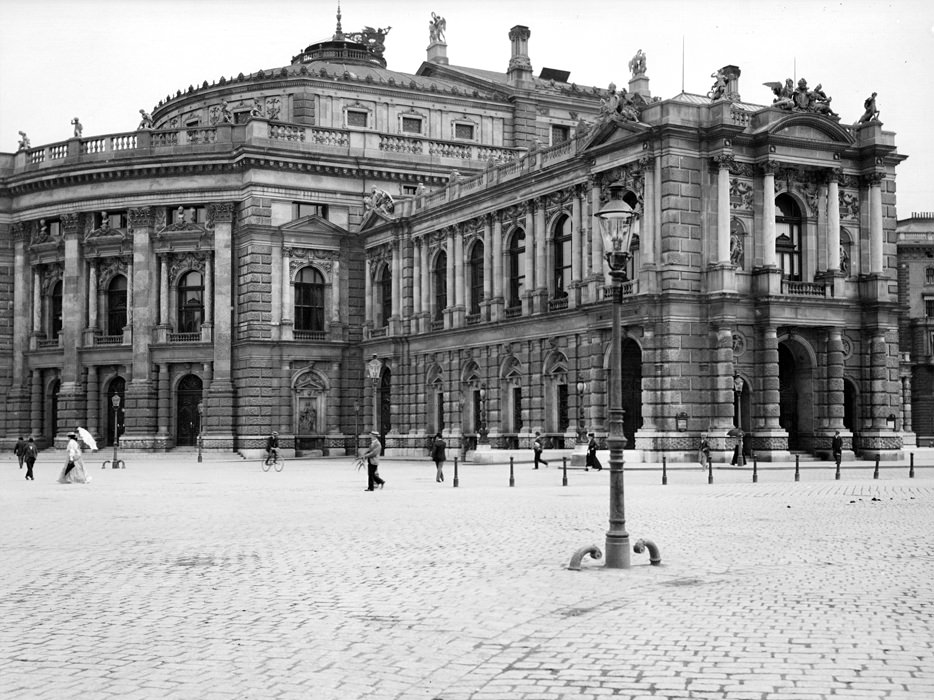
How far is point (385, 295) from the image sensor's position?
68.1m

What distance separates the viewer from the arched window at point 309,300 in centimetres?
6738

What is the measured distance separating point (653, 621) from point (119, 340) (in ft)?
200

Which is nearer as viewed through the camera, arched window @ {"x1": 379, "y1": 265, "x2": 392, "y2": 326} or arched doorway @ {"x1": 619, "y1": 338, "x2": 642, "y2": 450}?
arched doorway @ {"x1": 619, "y1": 338, "x2": 642, "y2": 450}

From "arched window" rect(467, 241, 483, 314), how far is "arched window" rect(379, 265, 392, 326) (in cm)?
784

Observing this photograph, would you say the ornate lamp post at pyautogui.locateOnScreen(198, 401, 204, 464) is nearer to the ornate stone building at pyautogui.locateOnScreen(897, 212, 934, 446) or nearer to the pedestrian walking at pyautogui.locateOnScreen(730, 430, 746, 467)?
the pedestrian walking at pyautogui.locateOnScreen(730, 430, 746, 467)

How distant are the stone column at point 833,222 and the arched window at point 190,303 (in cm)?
3475

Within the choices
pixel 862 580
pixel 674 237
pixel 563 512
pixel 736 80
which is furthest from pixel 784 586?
pixel 736 80

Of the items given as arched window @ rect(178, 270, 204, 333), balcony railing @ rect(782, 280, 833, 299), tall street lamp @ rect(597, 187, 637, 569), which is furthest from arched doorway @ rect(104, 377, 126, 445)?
tall street lamp @ rect(597, 187, 637, 569)

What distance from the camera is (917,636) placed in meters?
11.3

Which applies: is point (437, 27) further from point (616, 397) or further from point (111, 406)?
point (616, 397)

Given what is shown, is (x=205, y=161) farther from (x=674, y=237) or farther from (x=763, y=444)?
(x=763, y=444)

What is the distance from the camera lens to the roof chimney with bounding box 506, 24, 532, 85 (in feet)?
257

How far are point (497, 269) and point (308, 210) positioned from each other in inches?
572

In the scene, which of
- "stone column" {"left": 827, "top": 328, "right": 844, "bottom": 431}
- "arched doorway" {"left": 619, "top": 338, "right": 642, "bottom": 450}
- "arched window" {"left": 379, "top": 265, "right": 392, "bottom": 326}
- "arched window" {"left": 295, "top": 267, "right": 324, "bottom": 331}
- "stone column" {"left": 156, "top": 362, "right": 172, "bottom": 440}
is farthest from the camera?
"stone column" {"left": 156, "top": 362, "right": 172, "bottom": 440}
